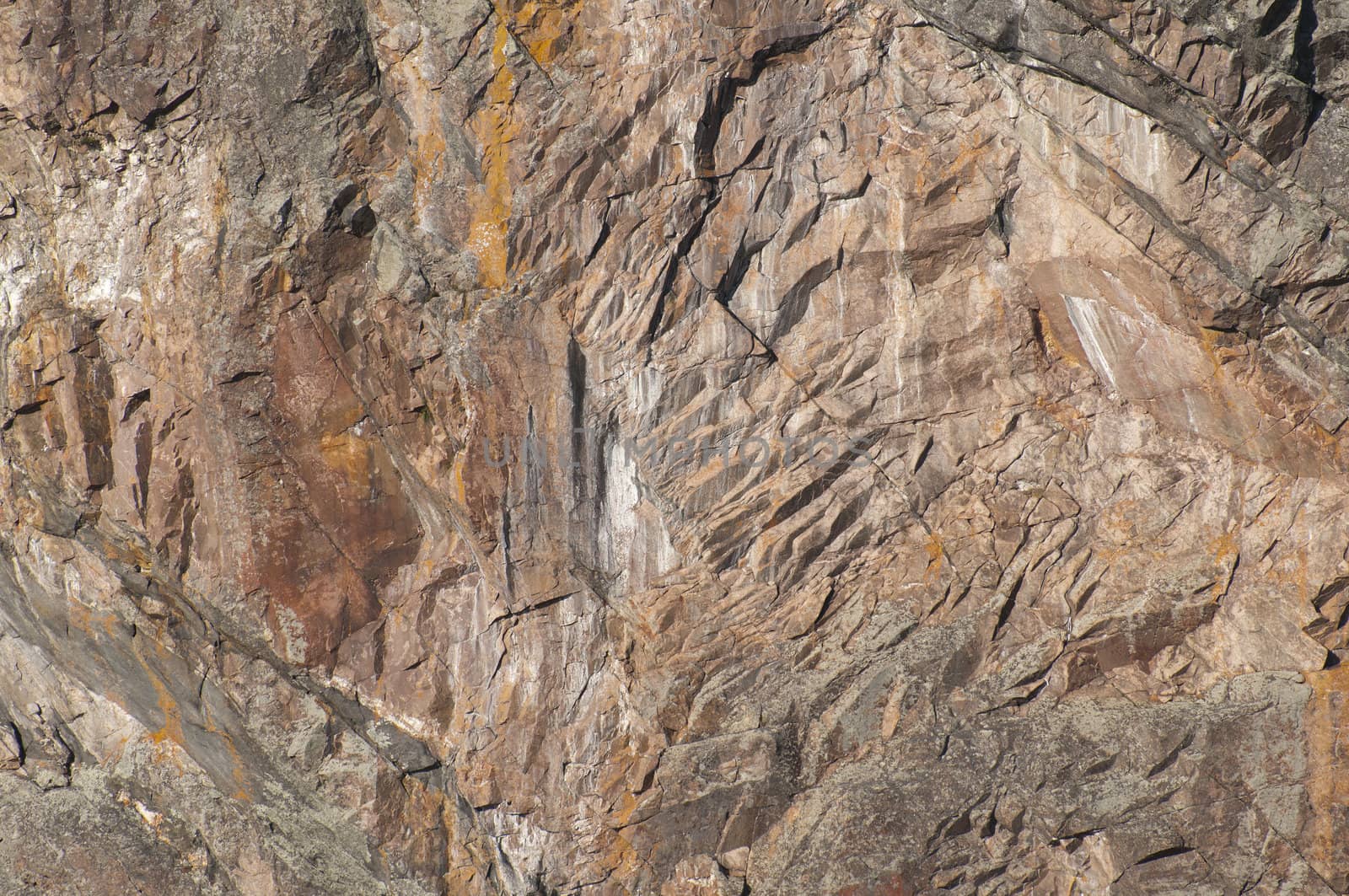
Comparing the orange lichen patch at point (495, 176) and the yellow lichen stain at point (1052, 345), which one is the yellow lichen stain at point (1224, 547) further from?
the orange lichen patch at point (495, 176)

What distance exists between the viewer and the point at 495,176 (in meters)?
6.41

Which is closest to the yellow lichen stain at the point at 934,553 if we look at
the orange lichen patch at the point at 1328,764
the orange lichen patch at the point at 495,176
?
the orange lichen patch at the point at 1328,764

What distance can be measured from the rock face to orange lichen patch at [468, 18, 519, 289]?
30 mm

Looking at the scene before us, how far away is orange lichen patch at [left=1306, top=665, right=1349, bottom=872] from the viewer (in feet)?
20.3

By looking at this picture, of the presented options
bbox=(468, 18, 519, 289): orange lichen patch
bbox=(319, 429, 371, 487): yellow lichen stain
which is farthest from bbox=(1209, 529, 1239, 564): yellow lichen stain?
bbox=(319, 429, 371, 487): yellow lichen stain

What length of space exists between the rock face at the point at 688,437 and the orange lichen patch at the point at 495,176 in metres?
0.03

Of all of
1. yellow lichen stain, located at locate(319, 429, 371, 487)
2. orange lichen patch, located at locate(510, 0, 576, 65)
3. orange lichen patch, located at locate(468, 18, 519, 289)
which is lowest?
yellow lichen stain, located at locate(319, 429, 371, 487)

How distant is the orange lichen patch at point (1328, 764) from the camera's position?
6.20 meters

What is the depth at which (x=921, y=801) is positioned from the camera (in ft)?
21.5

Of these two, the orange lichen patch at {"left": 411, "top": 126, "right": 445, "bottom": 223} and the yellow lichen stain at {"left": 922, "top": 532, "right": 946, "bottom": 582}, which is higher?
the orange lichen patch at {"left": 411, "top": 126, "right": 445, "bottom": 223}

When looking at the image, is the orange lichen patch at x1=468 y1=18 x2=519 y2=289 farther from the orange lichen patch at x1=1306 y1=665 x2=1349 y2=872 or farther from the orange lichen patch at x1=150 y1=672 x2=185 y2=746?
the orange lichen patch at x1=1306 y1=665 x2=1349 y2=872

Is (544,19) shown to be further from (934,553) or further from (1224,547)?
(1224,547)

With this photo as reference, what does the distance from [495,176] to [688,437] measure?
2301 mm

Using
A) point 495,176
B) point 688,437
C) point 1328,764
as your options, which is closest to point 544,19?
point 495,176
